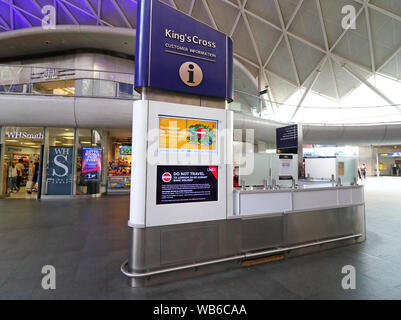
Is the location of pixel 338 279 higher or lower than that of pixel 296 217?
lower

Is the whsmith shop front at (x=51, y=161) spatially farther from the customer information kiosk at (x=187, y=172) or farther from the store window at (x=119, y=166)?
the customer information kiosk at (x=187, y=172)

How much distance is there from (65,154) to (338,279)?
13.3 meters

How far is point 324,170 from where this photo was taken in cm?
601

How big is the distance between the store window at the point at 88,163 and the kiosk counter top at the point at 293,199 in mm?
10992

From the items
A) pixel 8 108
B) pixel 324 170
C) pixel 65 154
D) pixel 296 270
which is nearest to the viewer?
pixel 296 270

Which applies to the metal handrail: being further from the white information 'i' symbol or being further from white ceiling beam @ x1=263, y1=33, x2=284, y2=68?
white ceiling beam @ x1=263, y1=33, x2=284, y2=68

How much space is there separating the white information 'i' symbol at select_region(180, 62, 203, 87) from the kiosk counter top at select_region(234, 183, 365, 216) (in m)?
2.00

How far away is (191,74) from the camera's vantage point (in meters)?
3.64

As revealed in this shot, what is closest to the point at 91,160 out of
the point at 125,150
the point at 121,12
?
the point at 125,150

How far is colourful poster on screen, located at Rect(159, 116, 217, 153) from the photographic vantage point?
133 inches

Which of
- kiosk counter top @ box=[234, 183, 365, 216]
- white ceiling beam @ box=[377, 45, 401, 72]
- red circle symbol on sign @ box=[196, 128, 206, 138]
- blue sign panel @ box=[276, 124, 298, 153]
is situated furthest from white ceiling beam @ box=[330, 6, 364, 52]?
red circle symbol on sign @ box=[196, 128, 206, 138]
